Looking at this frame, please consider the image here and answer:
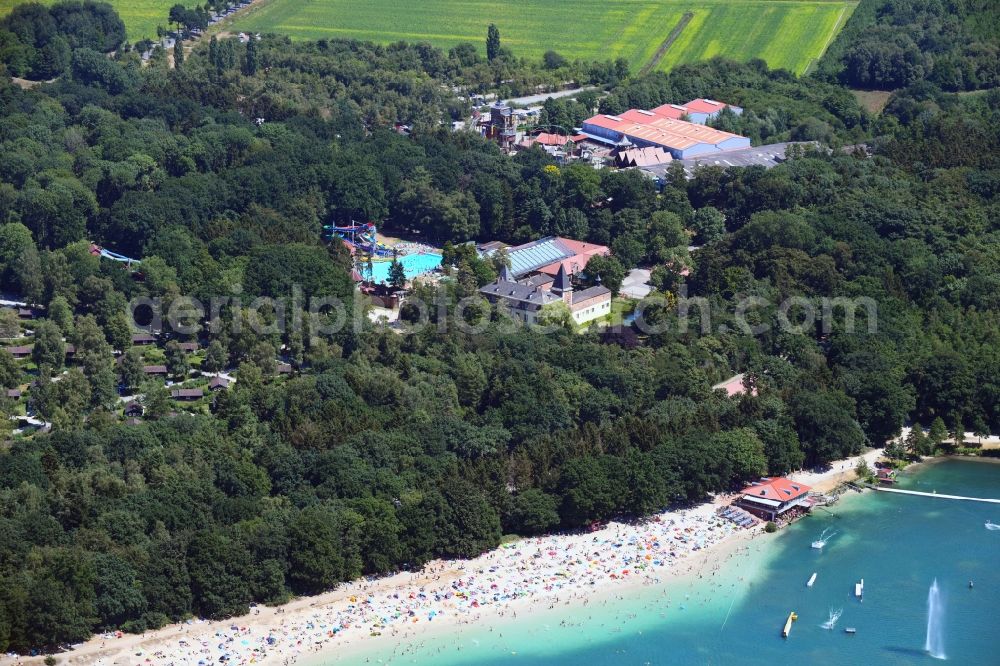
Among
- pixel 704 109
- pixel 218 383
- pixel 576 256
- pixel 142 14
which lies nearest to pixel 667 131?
pixel 704 109

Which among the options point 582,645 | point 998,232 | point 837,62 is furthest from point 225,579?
point 837,62

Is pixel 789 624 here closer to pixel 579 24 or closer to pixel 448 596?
pixel 448 596

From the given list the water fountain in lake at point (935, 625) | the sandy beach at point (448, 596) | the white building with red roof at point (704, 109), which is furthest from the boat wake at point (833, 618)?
the white building with red roof at point (704, 109)

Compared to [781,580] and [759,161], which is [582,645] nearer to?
[781,580]

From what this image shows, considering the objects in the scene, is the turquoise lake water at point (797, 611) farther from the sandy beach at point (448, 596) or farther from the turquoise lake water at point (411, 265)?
the turquoise lake water at point (411, 265)

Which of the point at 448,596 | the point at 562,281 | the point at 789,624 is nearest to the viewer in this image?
the point at 789,624

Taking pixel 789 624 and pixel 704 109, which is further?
pixel 704 109

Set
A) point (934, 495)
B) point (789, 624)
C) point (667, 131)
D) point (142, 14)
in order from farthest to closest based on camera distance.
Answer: point (142, 14)
point (667, 131)
point (934, 495)
point (789, 624)
